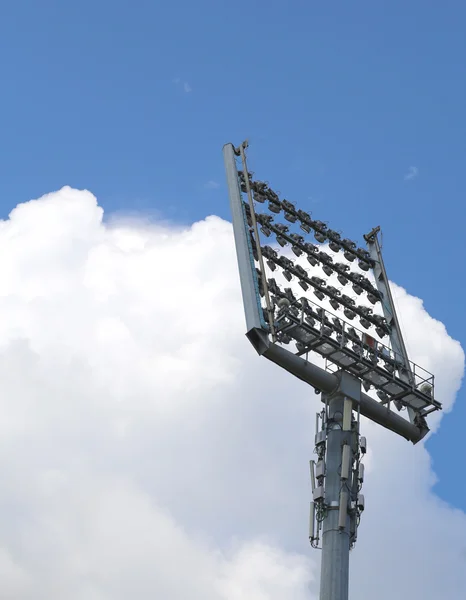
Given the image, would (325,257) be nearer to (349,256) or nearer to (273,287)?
(349,256)

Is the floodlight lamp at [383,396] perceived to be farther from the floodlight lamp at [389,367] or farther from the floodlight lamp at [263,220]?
the floodlight lamp at [263,220]

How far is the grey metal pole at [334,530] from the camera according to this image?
54562 millimetres

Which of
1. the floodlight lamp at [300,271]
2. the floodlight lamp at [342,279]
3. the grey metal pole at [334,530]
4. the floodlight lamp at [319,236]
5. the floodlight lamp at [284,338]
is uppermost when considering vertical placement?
the floodlight lamp at [319,236]

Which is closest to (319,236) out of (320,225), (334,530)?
(320,225)

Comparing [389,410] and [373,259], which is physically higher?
[373,259]

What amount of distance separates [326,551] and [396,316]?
15.9m

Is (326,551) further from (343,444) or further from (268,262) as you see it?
(268,262)

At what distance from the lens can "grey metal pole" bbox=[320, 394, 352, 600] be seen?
54.6 m

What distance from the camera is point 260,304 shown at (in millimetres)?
58375

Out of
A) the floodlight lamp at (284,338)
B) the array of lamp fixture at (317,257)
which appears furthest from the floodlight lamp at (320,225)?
the floodlight lamp at (284,338)

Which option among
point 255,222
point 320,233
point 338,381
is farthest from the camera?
point 320,233

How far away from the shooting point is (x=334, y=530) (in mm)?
55719

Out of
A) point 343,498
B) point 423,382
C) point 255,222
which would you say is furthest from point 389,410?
point 255,222

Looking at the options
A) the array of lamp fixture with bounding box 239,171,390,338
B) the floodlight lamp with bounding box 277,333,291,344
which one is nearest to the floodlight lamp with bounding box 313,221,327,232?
the array of lamp fixture with bounding box 239,171,390,338
